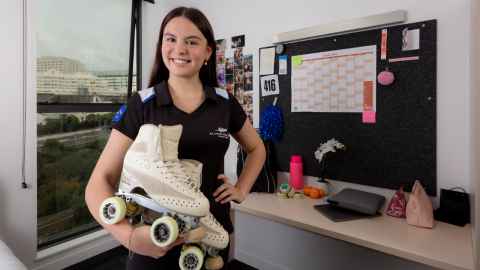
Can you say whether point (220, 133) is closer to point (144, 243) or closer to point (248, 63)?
point (144, 243)

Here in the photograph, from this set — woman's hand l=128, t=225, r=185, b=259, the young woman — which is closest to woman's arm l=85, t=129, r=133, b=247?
the young woman

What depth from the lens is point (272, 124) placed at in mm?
2184

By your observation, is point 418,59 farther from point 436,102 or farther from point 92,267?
point 92,267

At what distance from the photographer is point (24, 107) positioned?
1.94 metres

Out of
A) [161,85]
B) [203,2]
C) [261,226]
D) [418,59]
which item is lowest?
[261,226]

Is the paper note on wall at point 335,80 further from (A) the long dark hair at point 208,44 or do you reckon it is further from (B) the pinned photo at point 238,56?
(A) the long dark hair at point 208,44

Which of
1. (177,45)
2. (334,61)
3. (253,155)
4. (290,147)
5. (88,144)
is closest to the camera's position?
(177,45)

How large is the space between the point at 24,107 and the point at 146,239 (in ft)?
5.90

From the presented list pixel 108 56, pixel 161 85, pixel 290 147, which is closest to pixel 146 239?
pixel 161 85

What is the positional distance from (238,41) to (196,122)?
1.71m

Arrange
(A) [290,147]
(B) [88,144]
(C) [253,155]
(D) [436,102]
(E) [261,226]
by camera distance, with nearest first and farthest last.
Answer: (C) [253,155]
(D) [436,102]
(A) [290,147]
(E) [261,226]
(B) [88,144]

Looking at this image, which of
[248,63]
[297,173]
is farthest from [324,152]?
[248,63]

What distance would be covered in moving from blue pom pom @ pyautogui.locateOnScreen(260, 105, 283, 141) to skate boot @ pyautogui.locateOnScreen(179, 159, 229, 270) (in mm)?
1437

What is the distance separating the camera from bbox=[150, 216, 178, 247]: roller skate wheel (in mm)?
642
